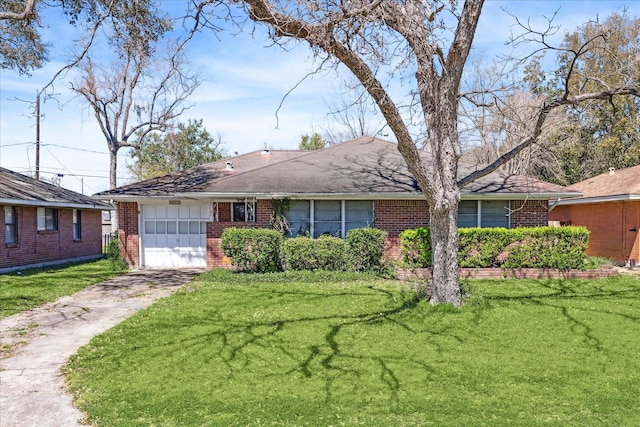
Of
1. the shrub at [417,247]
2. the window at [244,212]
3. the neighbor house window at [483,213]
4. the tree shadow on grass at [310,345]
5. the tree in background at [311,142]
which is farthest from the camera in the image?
the tree in background at [311,142]

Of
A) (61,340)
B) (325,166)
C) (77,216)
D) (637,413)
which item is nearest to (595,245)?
(325,166)

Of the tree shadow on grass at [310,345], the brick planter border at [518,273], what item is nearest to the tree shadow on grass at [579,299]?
the brick planter border at [518,273]

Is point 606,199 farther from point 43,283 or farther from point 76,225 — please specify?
point 76,225

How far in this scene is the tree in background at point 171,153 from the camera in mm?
37438

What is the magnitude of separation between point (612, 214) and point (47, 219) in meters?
21.2

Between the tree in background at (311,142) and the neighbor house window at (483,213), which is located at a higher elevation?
the tree in background at (311,142)

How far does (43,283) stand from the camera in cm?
1248

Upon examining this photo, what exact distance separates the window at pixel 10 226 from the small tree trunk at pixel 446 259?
14.2 metres

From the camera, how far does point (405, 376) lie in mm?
5352

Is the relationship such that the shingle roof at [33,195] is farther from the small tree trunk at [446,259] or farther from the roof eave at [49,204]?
the small tree trunk at [446,259]

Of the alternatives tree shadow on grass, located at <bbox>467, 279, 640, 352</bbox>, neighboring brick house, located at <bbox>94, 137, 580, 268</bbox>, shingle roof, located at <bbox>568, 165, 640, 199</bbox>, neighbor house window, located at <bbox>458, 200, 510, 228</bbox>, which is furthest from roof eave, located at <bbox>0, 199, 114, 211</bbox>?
shingle roof, located at <bbox>568, 165, 640, 199</bbox>

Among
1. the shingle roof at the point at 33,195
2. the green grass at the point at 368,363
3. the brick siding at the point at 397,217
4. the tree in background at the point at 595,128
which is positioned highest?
the tree in background at the point at 595,128

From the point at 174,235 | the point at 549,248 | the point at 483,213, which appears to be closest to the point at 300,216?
the point at 174,235

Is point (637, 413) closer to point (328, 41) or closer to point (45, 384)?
point (328, 41)
